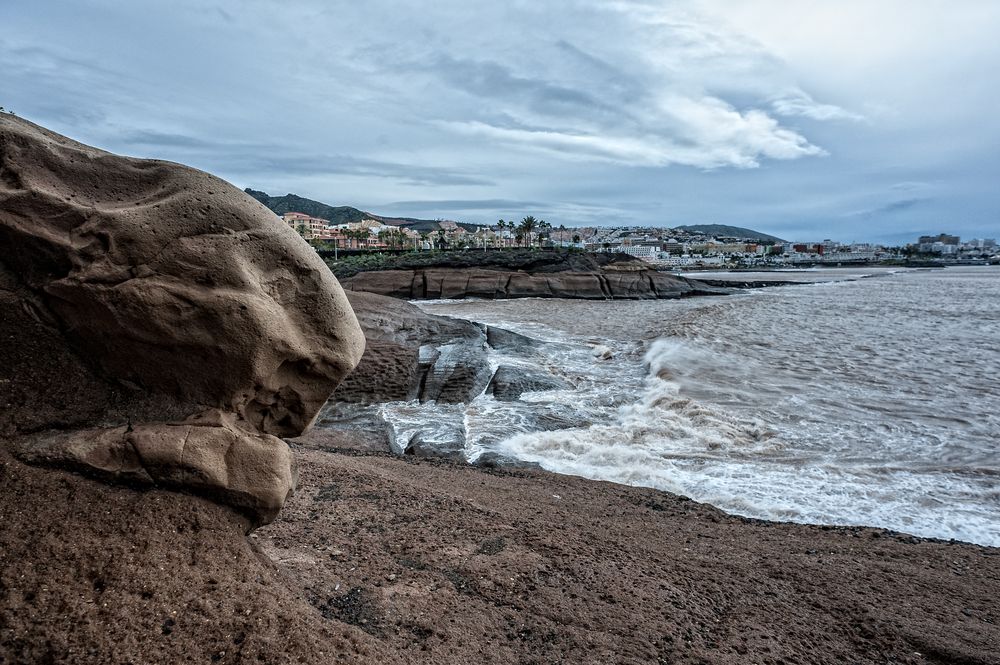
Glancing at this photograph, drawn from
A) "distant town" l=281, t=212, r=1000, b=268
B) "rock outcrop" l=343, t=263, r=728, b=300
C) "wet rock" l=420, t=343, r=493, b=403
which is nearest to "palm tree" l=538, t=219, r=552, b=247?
"distant town" l=281, t=212, r=1000, b=268

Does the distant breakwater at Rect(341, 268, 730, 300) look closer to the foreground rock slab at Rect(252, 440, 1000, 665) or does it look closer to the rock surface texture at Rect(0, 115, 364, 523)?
the foreground rock slab at Rect(252, 440, 1000, 665)

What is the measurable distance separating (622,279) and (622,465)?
126ft

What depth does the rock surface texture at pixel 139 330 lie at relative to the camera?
2756 mm

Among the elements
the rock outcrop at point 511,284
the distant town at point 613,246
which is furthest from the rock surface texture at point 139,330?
the distant town at point 613,246

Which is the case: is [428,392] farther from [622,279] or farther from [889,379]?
[622,279]

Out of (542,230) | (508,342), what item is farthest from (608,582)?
(542,230)

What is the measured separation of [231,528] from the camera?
2807 millimetres

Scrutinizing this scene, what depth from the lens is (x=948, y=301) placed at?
119 ft

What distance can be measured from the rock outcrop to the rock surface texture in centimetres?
3692

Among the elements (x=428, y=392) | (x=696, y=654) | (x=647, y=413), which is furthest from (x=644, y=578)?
(x=428, y=392)

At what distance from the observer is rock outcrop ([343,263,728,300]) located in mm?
40906

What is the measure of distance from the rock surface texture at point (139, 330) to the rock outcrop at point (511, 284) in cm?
3692

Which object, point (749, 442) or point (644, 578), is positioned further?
point (749, 442)

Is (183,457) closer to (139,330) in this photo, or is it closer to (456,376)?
(139,330)
